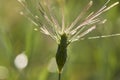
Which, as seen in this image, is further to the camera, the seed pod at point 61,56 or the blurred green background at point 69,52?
the blurred green background at point 69,52

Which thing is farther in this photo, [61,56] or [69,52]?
[69,52]

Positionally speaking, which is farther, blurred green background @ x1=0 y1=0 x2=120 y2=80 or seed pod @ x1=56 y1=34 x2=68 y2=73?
blurred green background @ x1=0 y1=0 x2=120 y2=80

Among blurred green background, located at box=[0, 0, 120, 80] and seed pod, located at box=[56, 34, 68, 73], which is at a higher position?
blurred green background, located at box=[0, 0, 120, 80]

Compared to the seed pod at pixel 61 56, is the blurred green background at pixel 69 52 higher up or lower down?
higher up

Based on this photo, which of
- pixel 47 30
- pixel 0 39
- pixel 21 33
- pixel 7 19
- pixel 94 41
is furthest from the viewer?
pixel 7 19

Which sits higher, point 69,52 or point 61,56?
point 69,52

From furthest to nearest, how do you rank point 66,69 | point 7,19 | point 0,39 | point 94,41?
point 7,19 → point 94,41 → point 0,39 → point 66,69

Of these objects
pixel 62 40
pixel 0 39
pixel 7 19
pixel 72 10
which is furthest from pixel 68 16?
pixel 62 40

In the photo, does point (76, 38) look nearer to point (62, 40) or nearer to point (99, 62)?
point (62, 40)
